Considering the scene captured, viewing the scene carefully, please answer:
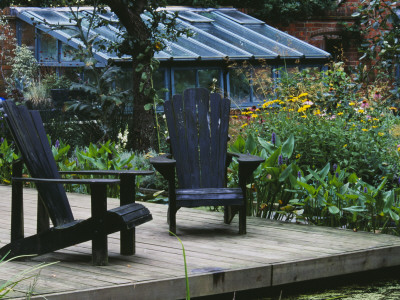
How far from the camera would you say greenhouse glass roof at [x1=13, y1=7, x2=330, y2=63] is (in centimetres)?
1165

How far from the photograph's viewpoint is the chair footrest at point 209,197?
4453 millimetres

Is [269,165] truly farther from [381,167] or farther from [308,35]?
[308,35]

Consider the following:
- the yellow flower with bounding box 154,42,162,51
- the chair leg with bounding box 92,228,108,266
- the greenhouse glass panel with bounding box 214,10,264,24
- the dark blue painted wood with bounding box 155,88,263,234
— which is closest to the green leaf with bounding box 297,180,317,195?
the dark blue painted wood with bounding box 155,88,263,234

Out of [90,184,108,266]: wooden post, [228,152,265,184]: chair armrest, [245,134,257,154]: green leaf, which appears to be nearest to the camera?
[90,184,108,266]: wooden post

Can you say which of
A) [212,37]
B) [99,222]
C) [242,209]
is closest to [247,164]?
[242,209]

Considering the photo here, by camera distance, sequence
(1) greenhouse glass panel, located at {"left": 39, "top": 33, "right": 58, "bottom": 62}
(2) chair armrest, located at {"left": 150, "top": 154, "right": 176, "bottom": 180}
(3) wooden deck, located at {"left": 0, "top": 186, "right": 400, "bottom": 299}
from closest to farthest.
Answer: (3) wooden deck, located at {"left": 0, "top": 186, "right": 400, "bottom": 299} < (2) chair armrest, located at {"left": 150, "top": 154, "right": 176, "bottom": 180} < (1) greenhouse glass panel, located at {"left": 39, "top": 33, "right": 58, "bottom": 62}

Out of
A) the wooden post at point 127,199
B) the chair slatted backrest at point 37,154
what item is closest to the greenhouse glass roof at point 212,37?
the chair slatted backrest at point 37,154

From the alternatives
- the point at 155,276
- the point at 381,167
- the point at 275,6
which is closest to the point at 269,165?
the point at 381,167

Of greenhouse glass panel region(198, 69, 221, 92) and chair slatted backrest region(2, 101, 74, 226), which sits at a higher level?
greenhouse glass panel region(198, 69, 221, 92)

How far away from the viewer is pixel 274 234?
4586mm

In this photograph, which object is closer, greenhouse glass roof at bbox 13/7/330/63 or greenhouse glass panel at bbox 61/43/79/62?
greenhouse glass roof at bbox 13/7/330/63

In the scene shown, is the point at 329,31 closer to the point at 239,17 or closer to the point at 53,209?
the point at 239,17

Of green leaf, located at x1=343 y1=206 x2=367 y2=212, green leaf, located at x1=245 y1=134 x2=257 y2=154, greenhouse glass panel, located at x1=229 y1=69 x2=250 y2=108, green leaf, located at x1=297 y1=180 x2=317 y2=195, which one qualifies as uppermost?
greenhouse glass panel, located at x1=229 y1=69 x2=250 y2=108

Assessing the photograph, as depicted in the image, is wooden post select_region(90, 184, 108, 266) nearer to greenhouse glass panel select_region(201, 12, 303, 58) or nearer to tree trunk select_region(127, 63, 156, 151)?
tree trunk select_region(127, 63, 156, 151)
